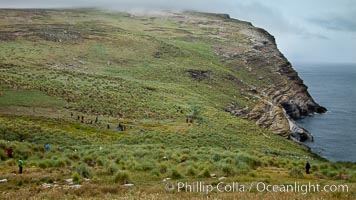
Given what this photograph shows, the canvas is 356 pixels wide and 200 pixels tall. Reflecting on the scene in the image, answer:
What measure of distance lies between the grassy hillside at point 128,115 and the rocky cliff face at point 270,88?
215 centimetres

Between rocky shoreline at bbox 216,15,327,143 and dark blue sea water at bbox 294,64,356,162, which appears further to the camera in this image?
rocky shoreline at bbox 216,15,327,143

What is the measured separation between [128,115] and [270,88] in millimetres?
55966

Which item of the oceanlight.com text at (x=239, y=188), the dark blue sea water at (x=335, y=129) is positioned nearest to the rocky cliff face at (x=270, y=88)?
the dark blue sea water at (x=335, y=129)

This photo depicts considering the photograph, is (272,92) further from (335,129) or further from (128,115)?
(128,115)

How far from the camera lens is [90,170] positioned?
1970 centimetres

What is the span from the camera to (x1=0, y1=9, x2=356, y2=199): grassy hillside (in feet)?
62.9

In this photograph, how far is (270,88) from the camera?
3964 inches

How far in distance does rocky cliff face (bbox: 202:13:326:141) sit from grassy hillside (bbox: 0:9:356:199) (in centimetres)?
215

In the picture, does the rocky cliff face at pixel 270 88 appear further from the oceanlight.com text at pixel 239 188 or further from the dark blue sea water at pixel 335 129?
the oceanlight.com text at pixel 239 188

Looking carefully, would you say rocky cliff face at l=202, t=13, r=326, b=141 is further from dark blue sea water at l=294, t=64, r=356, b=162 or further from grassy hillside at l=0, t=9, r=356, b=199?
dark blue sea water at l=294, t=64, r=356, b=162

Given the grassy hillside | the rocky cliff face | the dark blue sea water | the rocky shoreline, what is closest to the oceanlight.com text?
the grassy hillside

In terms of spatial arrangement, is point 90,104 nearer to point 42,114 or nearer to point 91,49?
point 42,114

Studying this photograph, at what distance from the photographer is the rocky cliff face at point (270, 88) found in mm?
73688

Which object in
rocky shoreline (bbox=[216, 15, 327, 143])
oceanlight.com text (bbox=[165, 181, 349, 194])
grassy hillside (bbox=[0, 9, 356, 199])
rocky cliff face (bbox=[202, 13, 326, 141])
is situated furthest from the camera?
rocky cliff face (bbox=[202, 13, 326, 141])
